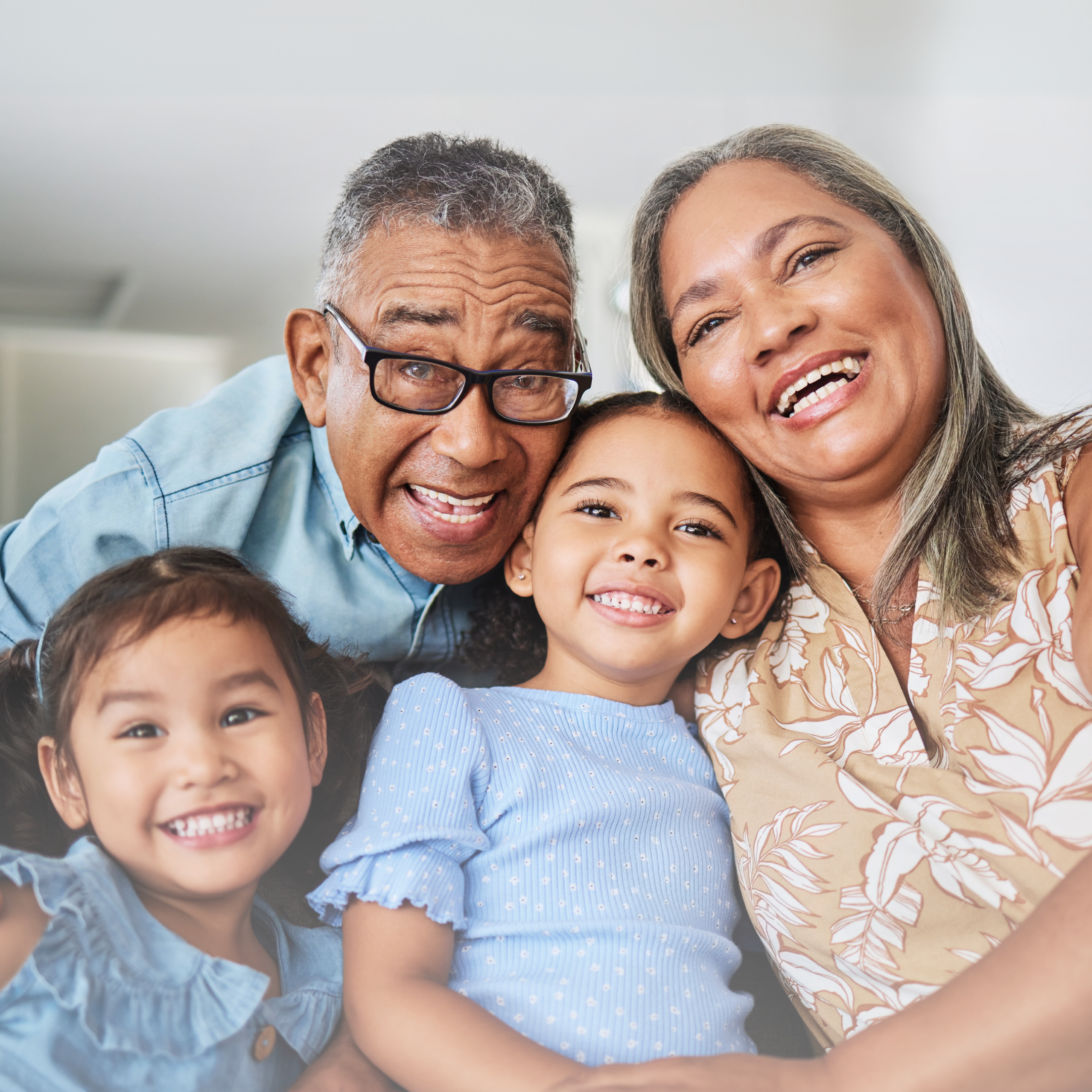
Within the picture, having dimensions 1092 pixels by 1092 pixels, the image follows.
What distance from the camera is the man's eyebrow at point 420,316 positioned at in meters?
1.07

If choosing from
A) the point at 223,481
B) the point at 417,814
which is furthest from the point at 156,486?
the point at 417,814

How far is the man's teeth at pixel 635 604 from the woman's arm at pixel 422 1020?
404 mm

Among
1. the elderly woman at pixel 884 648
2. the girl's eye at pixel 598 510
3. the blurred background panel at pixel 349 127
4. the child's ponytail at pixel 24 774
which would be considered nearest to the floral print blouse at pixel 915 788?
the elderly woman at pixel 884 648

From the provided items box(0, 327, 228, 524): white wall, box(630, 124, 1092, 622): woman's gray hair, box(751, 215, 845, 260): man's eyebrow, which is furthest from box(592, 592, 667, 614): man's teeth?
box(0, 327, 228, 524): white wall

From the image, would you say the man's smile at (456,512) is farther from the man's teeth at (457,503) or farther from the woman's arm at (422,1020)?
the woman's arm at (422,1020)

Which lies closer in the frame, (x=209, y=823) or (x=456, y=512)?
(x=209, y=823)

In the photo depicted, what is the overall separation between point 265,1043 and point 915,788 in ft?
2.18

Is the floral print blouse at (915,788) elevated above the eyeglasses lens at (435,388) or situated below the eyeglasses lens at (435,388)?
below

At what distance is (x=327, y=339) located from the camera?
1207 millimetres

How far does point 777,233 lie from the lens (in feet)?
3.61

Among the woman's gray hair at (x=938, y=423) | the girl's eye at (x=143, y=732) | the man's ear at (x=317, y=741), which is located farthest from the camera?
the woman's gray hair at (x=938, y=423)

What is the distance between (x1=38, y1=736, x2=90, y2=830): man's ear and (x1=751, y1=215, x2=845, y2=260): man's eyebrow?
36.8 inches

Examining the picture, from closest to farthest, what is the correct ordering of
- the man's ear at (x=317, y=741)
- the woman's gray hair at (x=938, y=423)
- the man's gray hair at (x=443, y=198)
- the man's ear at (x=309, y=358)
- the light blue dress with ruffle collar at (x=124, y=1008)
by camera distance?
1. the light blue dress with ruffle collar at (x=124, y=1008)
2. the man's ear at (x=317, y=741)
3. the woman's gray hair at (x=938, y=423)
4. the man's gray hair at (x=443, y=198)
5. the man's ear at (x=309, y=358)

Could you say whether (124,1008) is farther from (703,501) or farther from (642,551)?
(703,501)
